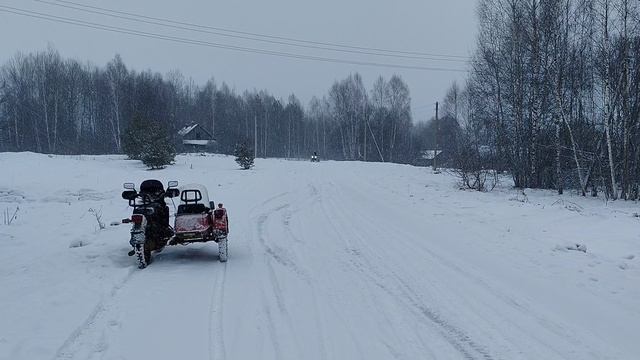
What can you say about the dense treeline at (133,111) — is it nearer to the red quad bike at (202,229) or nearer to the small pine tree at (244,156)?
the small pine tree at (244,156)

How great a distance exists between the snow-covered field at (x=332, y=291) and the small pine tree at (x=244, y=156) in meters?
26.1

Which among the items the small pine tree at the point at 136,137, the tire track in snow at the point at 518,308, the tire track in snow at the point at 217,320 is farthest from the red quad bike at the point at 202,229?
the small pine tree at the point at 136,137

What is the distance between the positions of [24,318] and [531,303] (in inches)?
231

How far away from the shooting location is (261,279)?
7.13 meters

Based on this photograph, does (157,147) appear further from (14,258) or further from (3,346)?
(3,346)

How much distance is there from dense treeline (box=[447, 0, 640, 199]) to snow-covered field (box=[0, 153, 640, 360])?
9.83 metres

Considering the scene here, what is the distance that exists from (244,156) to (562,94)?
78.2ft

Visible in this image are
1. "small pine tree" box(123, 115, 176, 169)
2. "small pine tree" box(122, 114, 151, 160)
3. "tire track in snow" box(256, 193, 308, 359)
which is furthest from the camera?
"small pine tree" box(122, 114, 151, 160)

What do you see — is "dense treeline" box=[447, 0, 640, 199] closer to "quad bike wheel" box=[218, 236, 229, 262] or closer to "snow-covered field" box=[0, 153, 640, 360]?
"snow-covered field" box=[0, 153, 640, 360]

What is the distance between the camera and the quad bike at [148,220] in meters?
7.60

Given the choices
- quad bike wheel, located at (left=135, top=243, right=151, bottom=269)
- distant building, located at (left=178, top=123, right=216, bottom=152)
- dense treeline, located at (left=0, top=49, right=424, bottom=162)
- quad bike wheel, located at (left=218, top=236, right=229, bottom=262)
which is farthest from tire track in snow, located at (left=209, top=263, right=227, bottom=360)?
distant building, located at (left=178, top=123, right=216, bottom=152)

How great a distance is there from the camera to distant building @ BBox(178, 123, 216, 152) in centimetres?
7638

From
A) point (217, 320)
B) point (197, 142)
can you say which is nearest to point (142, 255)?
point (217, 320)

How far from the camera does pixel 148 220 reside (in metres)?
8.21
